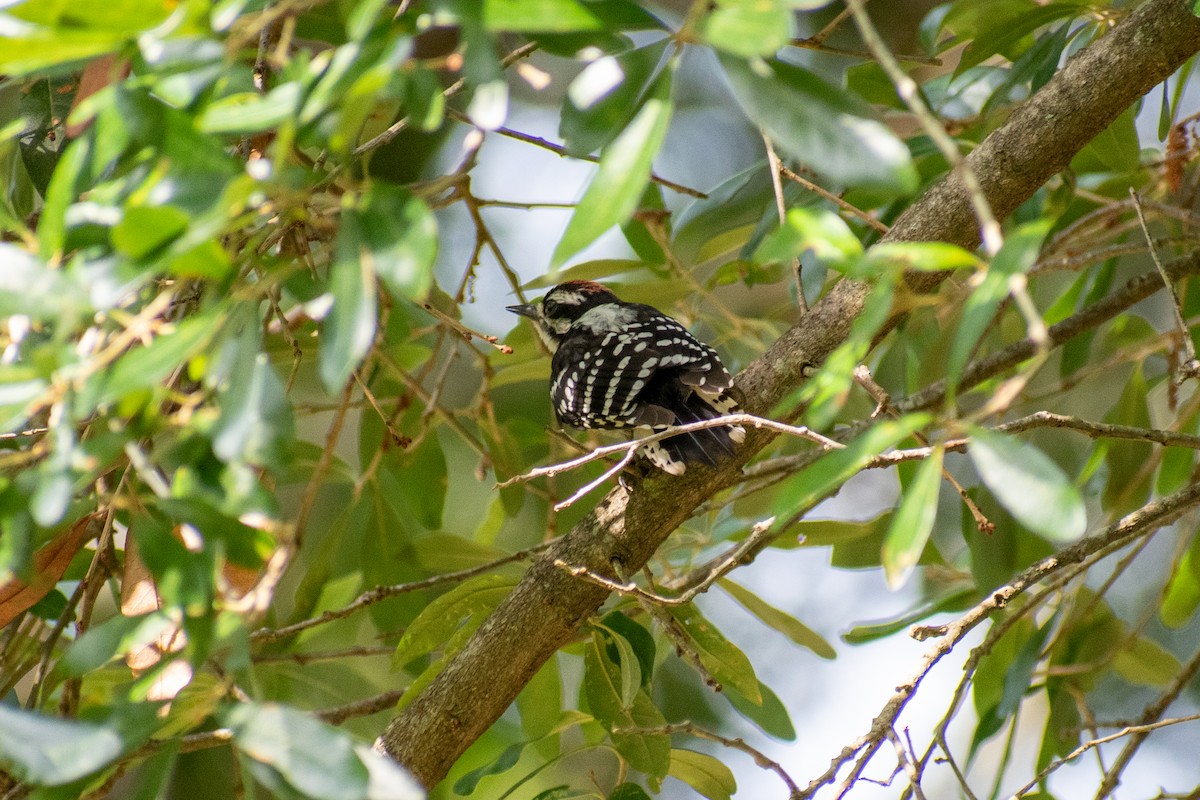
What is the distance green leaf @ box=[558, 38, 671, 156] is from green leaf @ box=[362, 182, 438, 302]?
0.27 m

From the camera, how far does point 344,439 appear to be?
5.48m

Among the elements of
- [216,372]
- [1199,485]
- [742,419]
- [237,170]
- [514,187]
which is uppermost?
[514,187]

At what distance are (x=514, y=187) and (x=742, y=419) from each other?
4352 millimetres

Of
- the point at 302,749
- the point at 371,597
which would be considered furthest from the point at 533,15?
the point at 371,597

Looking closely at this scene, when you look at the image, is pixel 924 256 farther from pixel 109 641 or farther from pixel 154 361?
pixel 109 641

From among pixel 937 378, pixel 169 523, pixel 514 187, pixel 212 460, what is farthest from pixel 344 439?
pixel 212 460

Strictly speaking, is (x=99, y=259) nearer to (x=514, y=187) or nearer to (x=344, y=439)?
(x=344, y=439)

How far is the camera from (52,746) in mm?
1074

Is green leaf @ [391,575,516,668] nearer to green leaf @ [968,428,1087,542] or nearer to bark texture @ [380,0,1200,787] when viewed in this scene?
bark texture @ [380,0,1200,787]

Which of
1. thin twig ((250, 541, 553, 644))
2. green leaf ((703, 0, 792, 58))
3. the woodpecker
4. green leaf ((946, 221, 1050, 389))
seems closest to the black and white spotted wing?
the woodpecker

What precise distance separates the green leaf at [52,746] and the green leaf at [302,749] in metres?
0.12

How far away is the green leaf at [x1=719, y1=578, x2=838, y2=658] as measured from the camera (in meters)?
2.78

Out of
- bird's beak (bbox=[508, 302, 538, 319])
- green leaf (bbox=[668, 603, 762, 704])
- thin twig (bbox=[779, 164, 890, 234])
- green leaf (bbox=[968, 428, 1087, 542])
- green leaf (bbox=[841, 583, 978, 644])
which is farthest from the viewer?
bird's beak (bbox=[508, 302, 538, 319])

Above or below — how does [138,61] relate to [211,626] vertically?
above
